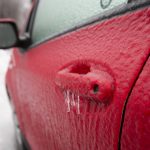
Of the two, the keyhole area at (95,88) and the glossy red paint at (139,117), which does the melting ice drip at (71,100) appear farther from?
the glossy red paint at (139,117)

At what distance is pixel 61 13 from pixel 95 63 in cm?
79

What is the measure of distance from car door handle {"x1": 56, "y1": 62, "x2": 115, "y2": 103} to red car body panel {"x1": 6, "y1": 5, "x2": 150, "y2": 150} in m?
0.02

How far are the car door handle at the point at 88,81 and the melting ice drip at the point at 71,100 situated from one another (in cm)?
2

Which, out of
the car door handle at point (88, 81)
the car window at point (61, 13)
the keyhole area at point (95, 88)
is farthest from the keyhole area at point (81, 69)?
the car window at point (61, 13)

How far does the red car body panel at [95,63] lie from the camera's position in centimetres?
116

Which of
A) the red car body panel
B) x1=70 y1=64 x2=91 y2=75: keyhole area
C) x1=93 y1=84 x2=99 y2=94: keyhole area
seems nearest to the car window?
the red car body panel

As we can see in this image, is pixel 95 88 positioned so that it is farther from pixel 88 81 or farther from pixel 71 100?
pixel 71 100

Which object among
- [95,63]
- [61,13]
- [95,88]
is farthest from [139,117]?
[61,13]

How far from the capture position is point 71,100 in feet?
4.77

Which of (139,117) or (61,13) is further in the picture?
(61,13)

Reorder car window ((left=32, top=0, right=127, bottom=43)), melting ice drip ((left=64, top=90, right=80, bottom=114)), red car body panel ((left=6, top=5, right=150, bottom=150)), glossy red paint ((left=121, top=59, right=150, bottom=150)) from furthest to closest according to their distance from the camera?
car window ((left=32, top=0, right=127, bottom=43)) → melting ice drip ((left=64, top=90, right=80, bottom=114)) → red car body panel ((left=6, top=5, right=150, bottom=150)) → glossy red paint ((left=121, top=59, right=150, bottom=150))

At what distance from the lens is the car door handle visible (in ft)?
4.02

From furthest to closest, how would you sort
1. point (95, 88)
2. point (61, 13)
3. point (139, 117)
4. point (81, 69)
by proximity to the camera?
1. point (61, 13)
2. point (81, 69)
3. point (95, 88)
4. point (139, 117)

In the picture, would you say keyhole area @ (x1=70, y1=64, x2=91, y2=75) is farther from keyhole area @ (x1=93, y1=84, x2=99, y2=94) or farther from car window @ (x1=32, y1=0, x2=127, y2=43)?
car window @ (x1=32, y1=0, x2=127, y2=43)
